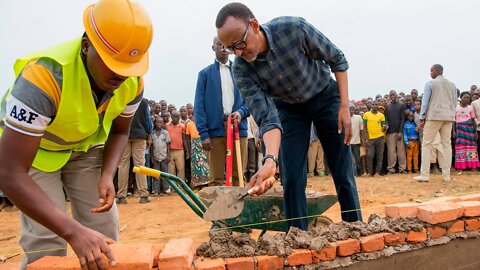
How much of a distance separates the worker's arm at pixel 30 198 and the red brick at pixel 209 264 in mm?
541

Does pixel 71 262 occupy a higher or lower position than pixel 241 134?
lower

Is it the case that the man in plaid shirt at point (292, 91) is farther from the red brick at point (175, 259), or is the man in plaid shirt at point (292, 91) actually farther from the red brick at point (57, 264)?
the red brick at point (57, 264)

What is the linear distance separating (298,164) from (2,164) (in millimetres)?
2086

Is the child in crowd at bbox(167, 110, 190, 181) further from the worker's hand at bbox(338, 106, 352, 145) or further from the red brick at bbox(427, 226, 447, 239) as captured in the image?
the red brick at bbox(427, 226, 447, 239)

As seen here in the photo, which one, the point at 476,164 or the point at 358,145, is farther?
the point at 358,145

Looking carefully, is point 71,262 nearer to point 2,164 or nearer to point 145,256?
point 145,256

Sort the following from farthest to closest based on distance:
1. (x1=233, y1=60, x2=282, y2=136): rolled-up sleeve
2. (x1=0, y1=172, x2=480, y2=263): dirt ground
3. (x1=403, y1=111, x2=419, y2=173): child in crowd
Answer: (x1=403, y1=111, x2=419, y2=173): child in crowd, (x1=0, y1=172, x2=480, y2=263): dirt ground, (x1=233, y1=60, x2=282, y2=136): rolled-up sleeve

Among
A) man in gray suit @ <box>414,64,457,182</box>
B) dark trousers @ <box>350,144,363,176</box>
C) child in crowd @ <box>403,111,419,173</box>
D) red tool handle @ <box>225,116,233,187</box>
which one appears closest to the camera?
red tool handle @ <box>225,116,233,187</box>

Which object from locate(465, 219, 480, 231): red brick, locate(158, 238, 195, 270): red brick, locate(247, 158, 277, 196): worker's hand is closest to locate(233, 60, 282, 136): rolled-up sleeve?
locate(247, 158, 277, 196): worker's hand

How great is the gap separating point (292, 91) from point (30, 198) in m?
1.93

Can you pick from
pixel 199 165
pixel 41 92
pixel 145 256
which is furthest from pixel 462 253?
pixel 199 165

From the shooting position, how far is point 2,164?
1.59 metres

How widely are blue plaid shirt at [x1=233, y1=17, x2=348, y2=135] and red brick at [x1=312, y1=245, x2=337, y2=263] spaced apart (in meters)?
0.90

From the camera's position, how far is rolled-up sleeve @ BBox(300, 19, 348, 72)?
115 inches
